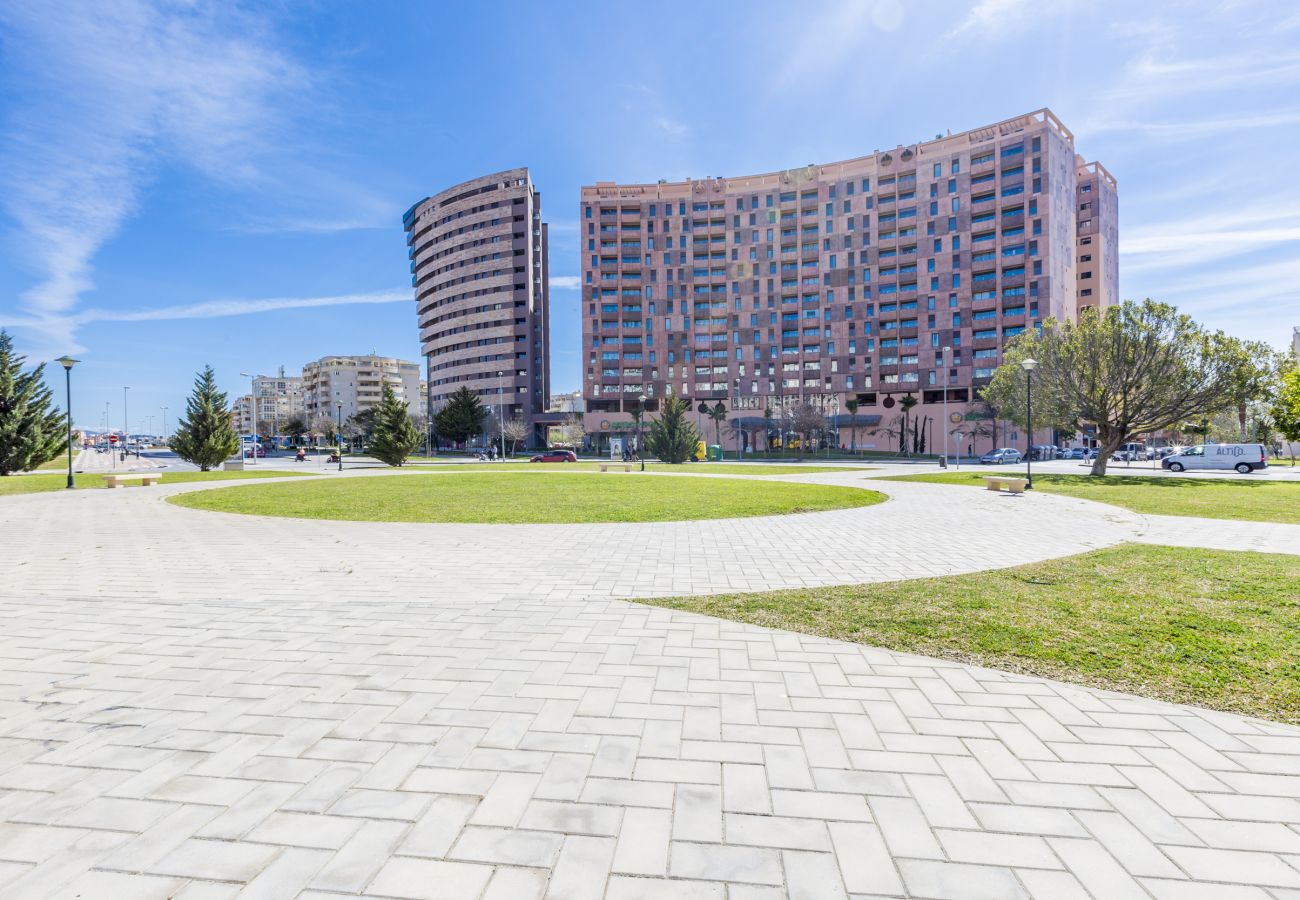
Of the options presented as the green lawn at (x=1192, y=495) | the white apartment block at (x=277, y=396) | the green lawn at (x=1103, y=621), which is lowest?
the green lawn at (x=1192, y=495)

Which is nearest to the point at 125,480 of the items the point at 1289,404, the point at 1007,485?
the point at 1007,485

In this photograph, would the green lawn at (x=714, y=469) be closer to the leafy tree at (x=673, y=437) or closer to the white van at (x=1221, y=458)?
the leafy tree at (x=673, y=437)

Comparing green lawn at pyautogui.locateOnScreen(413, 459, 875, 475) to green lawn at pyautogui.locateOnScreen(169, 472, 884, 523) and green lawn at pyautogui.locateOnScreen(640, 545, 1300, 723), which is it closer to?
green lawn at pyautogui.locateOnScreen(169, 472, 884, 523)

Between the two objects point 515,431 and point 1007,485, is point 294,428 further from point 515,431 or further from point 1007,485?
point 1007,485

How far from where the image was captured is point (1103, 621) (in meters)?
5.34

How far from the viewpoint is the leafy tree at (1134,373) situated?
25.8 metres

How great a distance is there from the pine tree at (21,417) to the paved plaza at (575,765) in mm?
34714

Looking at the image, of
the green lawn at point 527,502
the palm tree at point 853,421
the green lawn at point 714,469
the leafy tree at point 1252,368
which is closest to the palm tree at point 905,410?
the palm tree at point 853,421

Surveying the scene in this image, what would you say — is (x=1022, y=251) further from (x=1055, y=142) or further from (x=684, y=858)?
(x=684, y=858)

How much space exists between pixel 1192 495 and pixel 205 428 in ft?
151

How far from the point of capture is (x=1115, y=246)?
8831 cm

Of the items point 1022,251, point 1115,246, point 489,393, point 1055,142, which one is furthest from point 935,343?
point 489,393

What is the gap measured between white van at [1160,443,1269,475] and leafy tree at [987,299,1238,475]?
10303 mm

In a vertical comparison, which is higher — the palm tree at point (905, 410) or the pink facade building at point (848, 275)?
the pink facade building at point (848, 275)
